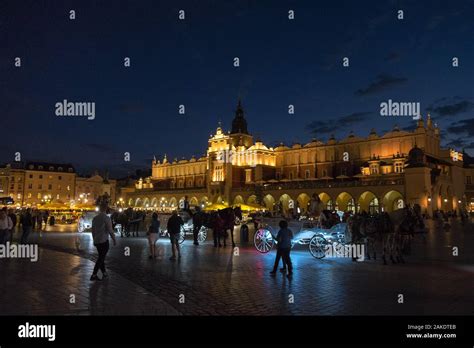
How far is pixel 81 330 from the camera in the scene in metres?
5.66

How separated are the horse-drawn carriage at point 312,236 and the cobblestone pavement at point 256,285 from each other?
0.55 meters

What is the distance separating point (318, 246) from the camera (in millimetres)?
14062

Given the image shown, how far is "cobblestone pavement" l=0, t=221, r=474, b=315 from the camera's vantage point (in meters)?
7.02

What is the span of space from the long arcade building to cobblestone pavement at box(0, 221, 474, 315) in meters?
35.4

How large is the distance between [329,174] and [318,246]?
222 ft

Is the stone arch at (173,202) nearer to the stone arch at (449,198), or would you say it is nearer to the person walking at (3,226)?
the stone arch at (449,198)

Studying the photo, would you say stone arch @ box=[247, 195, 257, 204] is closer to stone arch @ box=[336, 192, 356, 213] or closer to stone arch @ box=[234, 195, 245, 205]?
stone arch @ box=[234, 195, 245, 205]

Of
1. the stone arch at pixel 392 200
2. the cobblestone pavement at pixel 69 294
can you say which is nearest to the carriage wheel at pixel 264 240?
the cobblestone pavement at pixel 69 294

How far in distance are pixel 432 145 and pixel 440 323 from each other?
70304 millimetres

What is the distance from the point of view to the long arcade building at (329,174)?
2019 inches

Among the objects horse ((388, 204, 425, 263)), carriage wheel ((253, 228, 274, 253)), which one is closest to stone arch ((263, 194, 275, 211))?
carriage wheel ((253, 228, 274, 253))

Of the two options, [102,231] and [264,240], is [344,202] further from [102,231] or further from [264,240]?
[102,231]

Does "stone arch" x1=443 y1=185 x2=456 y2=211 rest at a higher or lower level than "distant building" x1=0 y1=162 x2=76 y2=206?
lower

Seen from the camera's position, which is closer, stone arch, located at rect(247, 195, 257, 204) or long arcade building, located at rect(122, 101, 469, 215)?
long arcade building, located at rect(122, 101, 469, 215)
